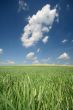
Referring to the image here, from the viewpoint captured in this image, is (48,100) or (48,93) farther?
(48,93)

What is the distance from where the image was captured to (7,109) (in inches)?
52.1

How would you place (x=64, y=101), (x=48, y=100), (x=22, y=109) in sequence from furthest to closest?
(x=64, y=101) < (x=48, y=100) < (x=22, y=109)

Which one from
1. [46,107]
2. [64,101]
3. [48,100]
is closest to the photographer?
[46,107]

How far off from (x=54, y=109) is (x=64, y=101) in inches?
25.3

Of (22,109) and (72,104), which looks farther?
(72,104)

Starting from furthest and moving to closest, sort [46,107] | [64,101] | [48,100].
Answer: [64,101]
[48,100]
[46,107]

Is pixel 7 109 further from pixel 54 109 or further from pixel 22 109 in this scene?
pixel 54 109

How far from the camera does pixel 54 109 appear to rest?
53.7 inches

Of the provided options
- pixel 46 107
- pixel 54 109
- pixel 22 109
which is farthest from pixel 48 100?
pixel 22 109

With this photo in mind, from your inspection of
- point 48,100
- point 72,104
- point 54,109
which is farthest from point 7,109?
point 72,104

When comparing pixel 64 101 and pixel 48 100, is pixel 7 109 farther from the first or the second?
pixel 64 101

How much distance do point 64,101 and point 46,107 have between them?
426 millimetres

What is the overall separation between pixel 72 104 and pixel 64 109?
231mm

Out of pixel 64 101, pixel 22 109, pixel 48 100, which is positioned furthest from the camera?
pixel 64 101
